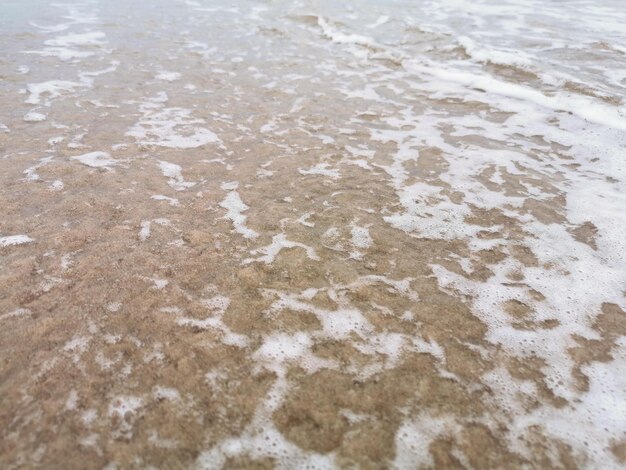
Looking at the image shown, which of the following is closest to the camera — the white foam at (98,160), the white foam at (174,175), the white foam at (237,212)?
the white foam at (237,212)

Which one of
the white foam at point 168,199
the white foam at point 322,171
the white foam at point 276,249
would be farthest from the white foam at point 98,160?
the white foam at point 276,249

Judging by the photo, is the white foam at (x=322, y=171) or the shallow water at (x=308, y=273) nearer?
the shallow water at (x=308, y=273)

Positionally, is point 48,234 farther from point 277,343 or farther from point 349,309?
point 349,309

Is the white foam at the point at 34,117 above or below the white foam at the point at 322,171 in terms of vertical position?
below

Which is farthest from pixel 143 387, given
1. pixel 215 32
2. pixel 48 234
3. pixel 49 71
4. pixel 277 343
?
pixel 215 32

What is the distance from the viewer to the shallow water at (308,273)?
2.36m

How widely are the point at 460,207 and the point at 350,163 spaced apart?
143cm

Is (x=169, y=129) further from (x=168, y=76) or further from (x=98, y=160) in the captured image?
(x=168, y=76)

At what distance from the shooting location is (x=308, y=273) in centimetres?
349

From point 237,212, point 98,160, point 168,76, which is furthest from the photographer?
point 168,76

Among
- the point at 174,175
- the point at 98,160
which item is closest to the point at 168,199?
the point at 174,175

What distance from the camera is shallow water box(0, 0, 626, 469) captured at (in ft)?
7.74

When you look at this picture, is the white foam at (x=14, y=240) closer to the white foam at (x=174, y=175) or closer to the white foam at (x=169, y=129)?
the white foam at (x=174, y=175)

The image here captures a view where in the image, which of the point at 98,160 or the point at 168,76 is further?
the point at 168,76
